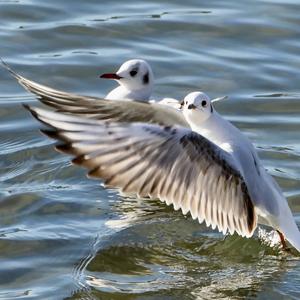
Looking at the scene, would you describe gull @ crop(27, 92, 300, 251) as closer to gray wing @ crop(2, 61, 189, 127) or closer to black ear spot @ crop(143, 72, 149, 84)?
gray wing @ crop(2, 61, 189, 127)

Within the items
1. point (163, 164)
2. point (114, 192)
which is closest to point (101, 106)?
point (114, 192)

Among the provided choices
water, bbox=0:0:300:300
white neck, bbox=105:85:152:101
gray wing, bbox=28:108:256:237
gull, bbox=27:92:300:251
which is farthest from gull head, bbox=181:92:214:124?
white neck, bbox=105:85:152:101

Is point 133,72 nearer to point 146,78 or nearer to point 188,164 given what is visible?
point 146,78

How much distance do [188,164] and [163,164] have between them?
0.17m

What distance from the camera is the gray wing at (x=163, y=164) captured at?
6.90m

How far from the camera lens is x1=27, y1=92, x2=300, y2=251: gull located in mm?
6930

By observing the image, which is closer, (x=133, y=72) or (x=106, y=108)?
(x=106, y=108)

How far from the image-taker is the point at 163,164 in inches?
284

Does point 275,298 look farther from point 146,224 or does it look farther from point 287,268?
point 146,224

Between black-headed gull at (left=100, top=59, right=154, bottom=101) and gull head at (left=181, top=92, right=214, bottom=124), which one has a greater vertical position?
gull head at (left=181, top=92, right=214, bottom=124)

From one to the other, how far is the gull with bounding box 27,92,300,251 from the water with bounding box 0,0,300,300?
424mm

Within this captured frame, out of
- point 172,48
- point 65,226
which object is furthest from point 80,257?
point 172,48

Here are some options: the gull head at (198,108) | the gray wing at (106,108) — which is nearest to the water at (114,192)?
the gray wing at (106,108)

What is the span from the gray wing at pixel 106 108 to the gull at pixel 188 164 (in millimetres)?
423
